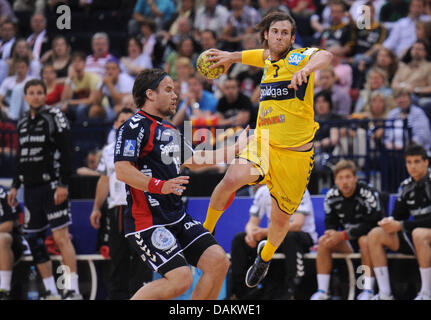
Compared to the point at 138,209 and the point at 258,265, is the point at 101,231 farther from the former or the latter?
the point at 138,209

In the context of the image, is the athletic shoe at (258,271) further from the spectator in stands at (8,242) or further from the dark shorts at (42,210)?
the spectator in stands at (8,242)

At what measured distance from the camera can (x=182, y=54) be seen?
1223 cm

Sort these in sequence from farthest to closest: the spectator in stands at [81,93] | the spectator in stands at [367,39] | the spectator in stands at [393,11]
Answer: the spectator in stands at [393,11], the spectator in stands at [367,39], the spectator in stands at [81,93]

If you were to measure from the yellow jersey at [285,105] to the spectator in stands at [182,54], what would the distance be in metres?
5.71

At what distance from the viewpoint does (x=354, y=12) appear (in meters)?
12.9

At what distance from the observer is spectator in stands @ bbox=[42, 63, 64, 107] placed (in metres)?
11.4

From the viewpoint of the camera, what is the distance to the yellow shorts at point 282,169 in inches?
251

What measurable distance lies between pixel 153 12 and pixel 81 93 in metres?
3.21

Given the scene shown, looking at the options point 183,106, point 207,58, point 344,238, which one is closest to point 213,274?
point 207,58

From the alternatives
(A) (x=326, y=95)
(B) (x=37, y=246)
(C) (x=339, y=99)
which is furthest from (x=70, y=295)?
(C) (x=339, y=99)

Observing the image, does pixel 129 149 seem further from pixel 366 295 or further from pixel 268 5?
pixel 268 5

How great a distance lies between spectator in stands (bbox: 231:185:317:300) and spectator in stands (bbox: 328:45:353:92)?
11.0 feet

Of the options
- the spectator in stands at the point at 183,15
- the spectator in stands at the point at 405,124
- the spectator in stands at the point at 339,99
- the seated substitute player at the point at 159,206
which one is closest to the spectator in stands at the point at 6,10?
the spectator in stands at the point at 183,15

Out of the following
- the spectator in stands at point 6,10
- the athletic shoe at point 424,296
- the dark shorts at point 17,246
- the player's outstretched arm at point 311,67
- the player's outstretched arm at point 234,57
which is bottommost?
the athletic shoe at point 424,296
